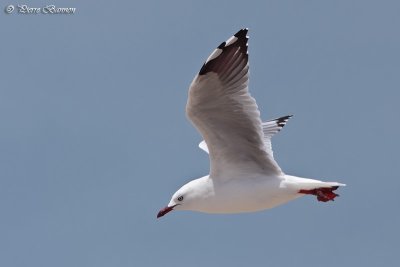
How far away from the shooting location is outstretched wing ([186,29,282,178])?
1357 centimetres

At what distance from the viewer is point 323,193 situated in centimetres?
1416

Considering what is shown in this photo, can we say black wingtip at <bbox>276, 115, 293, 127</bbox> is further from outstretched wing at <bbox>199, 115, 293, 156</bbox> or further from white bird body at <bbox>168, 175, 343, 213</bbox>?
white bird body at <bbox>168, 175, 343, 213</bbox>

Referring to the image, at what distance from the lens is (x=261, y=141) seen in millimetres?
14141

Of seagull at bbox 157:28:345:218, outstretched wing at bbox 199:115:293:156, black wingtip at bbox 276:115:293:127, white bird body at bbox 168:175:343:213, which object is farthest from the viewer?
black wingtip at bbox 276:115:293:127

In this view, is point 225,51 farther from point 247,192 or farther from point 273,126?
point 273,126

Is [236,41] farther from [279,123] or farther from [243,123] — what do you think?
[279,123]

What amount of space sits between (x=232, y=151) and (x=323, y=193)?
4.42 feet

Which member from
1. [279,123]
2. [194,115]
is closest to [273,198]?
[194,115]

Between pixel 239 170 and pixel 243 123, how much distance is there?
2.33ft

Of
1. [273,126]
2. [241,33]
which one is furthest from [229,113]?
[273,126]

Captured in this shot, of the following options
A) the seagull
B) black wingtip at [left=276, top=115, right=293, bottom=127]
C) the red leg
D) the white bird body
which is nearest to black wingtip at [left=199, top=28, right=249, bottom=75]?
the seagull

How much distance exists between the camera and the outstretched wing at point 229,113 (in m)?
13.6

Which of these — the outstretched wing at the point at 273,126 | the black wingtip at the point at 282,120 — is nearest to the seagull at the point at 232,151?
the outstretched wing at the point at 273,126

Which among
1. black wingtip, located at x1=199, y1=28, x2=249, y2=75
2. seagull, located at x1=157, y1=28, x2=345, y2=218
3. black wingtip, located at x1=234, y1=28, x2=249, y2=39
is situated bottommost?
seagull, located at x1=157, y1=28, x2=345, y2=218
